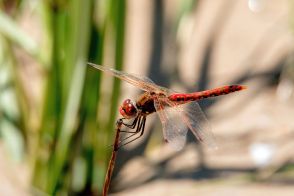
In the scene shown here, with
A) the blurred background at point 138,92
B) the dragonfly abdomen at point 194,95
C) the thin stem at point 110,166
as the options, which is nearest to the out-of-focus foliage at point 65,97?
the blurred background at point 138,92

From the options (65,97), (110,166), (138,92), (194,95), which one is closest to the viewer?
(110,166)

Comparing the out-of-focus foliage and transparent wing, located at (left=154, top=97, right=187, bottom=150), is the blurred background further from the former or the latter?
transparent wing, located at (left=154, top=97, right=187, bottom=150)

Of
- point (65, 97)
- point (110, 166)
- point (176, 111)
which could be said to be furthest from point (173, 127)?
point (65, 97)

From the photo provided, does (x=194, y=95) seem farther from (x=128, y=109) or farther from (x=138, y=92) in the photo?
(x=138, y=92)

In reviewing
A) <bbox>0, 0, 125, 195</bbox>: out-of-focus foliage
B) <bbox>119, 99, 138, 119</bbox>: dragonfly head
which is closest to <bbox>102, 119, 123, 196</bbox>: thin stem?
<bbox>119, 99, 138, 119</bbox>: dragonfly head

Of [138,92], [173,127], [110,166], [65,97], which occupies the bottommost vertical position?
[110,166]
